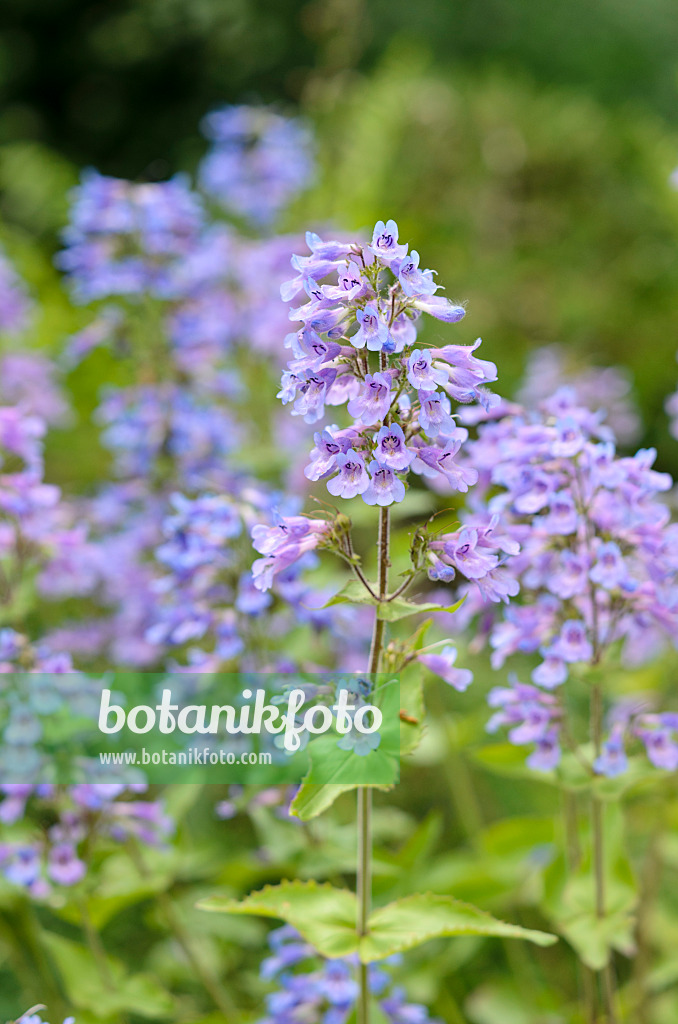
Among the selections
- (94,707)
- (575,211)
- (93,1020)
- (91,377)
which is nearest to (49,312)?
(91,377)

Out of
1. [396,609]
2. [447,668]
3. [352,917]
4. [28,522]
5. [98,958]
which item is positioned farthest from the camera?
[28,522]

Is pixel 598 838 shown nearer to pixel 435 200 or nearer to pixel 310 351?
pixel 310 351

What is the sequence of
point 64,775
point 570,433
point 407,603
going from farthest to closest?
point 64,775 < point 570,433 < point 407,603

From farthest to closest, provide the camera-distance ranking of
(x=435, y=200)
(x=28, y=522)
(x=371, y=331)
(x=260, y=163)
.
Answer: (x=435, y=200)
(x=260, y=163)
(x=28, y=522)
(x=371, y=331)

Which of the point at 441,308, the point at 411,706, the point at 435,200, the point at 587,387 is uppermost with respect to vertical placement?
the point at 435,200

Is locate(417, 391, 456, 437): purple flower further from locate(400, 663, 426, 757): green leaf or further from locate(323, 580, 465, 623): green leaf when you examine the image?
locate(400, 663, 426, 757): green leaf

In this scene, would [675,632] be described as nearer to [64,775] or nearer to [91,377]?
[64,775]

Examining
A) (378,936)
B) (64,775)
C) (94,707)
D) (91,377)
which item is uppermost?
(91,377)

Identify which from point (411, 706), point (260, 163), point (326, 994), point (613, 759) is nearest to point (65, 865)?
point (326, 994)
